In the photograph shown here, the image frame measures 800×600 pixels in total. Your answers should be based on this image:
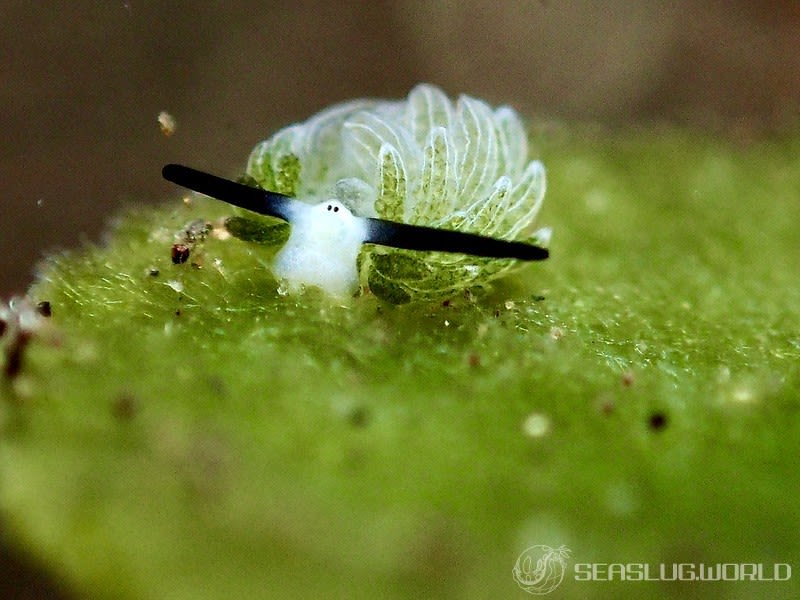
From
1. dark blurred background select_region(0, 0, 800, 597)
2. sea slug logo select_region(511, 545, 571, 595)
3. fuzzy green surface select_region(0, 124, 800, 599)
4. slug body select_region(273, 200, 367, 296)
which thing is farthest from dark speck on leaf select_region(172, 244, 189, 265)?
sea slug logo select_region(511, 545, 571, 595)

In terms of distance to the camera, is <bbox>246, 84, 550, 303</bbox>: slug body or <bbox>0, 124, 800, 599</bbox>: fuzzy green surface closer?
<bbox>0, 124, 800, 599</bbox>: fuzzy green surface

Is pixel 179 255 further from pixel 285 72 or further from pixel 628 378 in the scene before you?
pixel 285 72

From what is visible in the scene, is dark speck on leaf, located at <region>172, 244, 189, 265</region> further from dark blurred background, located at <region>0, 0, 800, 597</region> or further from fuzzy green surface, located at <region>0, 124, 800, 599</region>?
dark blurred background, located at <region>0, 0, 800, 597</region>

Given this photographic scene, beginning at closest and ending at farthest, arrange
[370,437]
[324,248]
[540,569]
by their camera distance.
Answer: [540,569]
[370,437]
[324,248]

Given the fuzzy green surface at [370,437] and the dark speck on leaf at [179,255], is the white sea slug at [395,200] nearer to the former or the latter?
the fuzzy green surface at [370,437]

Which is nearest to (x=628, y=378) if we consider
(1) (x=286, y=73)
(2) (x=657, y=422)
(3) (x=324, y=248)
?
(2) (x=657, y=422)

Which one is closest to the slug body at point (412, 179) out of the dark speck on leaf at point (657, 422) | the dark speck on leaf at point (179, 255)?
the dark speck on leaf at point (179, 255)

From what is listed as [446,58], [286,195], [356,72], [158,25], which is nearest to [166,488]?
[286,195]

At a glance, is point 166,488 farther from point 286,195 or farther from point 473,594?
point 286,195
